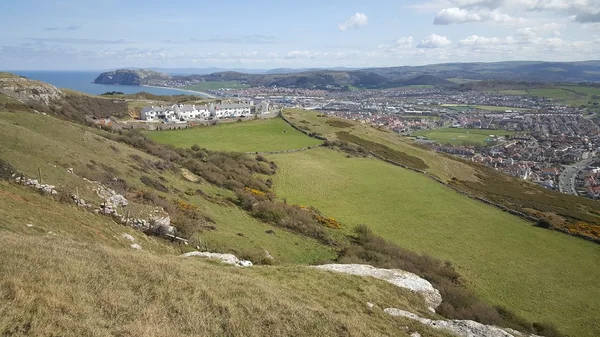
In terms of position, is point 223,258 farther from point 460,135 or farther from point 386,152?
point 460,135

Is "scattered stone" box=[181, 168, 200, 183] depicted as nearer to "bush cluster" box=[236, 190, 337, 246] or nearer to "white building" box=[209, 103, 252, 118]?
"bush cluster" box=[236, 190, 337, 246]

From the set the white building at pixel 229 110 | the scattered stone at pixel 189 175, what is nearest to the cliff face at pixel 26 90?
the scattered stone at pixel 189 175

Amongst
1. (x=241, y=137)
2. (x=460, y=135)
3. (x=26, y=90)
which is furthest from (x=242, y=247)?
(x=460, y=135)

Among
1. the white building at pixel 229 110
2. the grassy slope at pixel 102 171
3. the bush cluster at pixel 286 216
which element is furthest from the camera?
the white building at pixel 229 110

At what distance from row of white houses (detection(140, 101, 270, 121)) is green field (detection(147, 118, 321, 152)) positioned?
543 inches

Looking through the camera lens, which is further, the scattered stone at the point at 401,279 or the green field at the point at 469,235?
the green field at the point at 469,235

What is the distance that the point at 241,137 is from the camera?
74312 millimetres

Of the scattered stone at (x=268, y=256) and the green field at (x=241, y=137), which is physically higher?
the green field at (x=241, y=137)

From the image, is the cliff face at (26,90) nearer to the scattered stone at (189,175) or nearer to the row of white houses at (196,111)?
the row of white houses at (196,111)

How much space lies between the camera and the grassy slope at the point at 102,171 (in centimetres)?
2305

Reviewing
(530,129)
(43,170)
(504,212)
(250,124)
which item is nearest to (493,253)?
(504,212)

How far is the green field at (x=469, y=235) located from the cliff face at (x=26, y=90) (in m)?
37.0

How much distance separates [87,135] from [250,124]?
52.9 meters

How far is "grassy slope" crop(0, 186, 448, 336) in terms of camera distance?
9648 mm
